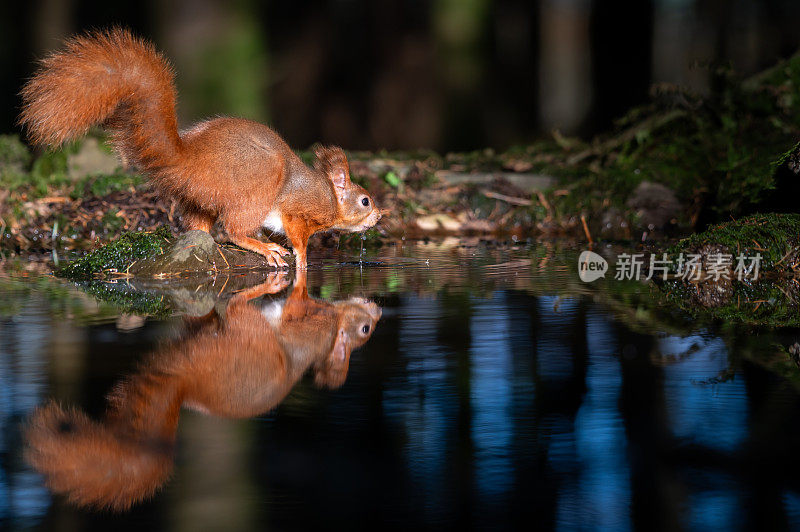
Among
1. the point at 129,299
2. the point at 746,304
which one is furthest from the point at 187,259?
the point at 746,304

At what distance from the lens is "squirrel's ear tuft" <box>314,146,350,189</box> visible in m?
7.46

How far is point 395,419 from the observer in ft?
9.68

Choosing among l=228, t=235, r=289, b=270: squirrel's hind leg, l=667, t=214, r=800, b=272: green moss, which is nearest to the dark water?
l=667, t=214, r=800, b=272: green moss

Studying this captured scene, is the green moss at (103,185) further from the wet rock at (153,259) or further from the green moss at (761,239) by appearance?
the green moss at (761,239)

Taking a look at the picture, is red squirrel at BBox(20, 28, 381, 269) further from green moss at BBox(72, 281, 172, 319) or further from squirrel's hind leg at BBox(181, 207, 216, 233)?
green moss at BBox(72, 281, 172, 319)

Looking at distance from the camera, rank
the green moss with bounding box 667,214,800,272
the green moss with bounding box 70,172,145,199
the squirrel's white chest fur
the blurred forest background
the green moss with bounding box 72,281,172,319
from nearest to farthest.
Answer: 1. the green moss with bounding box 72,281,172,319
2. the green moss with bounding box 667,214,800,272
3. the squirrel's white chest fur
4. the green moss with bounding box 70,172,145,199
5. the blurred forest background

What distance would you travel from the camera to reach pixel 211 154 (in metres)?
6.36

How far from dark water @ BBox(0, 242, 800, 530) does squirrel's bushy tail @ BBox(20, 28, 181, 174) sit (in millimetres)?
1375

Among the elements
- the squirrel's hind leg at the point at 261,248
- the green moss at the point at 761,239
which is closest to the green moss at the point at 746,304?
the green moss at the point at 761,239

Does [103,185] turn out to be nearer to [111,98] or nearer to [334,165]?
[334,165]

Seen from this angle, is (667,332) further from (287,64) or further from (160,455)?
(287,64)

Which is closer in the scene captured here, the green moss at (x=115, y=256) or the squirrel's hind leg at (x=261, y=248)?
the green moss at (x=115, y=256)

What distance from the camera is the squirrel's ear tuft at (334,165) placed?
7465 millimetres

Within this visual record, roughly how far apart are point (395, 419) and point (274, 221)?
4173mm
